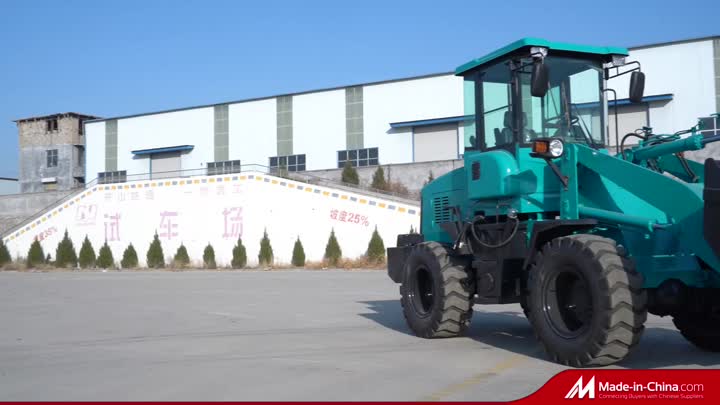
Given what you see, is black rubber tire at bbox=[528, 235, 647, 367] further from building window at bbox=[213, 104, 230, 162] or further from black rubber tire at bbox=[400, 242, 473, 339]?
building window at bbox=[213, 104, 230, 162]

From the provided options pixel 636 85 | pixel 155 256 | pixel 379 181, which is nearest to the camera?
pixel 636 85

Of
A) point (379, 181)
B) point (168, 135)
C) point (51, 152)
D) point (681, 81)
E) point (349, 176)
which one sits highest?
point (51, 152)

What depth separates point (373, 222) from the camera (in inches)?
1234

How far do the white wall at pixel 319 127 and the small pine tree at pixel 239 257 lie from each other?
10745 mm

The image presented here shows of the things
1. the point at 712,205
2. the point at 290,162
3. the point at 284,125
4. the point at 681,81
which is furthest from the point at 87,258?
the point at 712,205

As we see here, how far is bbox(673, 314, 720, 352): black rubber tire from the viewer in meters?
7.78

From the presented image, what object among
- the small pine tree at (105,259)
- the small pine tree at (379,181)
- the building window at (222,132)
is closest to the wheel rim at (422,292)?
the small pine tree at (379,181)

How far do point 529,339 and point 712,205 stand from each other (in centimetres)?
381

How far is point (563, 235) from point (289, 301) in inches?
353

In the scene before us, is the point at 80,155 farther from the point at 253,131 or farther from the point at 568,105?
the point at 568,105

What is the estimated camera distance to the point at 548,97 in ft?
27.2

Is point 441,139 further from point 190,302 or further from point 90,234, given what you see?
point 190,302

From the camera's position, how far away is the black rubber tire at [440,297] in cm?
888

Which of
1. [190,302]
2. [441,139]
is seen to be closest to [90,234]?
[441,139]
